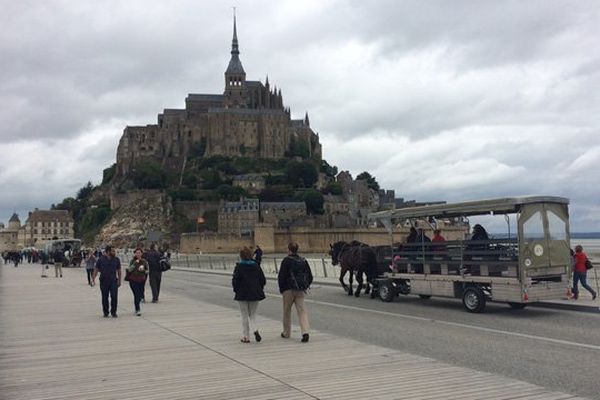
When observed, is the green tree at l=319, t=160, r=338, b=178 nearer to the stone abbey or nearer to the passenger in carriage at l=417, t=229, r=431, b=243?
the stone abbey

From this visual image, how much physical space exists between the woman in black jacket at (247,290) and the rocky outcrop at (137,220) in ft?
358

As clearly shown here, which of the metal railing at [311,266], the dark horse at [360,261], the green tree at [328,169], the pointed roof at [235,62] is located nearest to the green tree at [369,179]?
A: the green tree at [328,169]

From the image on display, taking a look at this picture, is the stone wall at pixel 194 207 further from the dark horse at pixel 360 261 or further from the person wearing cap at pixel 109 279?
the person wearing cap at pixel 109 279

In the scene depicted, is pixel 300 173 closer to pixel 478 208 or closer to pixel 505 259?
pixel 478 208

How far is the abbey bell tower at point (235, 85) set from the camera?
14775 cm

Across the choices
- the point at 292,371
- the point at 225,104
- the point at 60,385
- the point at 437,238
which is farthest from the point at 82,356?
the point at 225,104

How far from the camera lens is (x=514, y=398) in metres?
6.04

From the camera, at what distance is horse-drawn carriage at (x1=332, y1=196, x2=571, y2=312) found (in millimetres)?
13023

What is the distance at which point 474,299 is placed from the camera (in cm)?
1376

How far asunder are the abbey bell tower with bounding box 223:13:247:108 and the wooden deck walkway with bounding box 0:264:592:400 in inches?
5440

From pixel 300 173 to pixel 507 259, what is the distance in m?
113

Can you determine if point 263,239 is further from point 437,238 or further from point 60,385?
point 60,385

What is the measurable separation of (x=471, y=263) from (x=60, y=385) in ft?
31.4

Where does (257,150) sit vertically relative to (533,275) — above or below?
above
